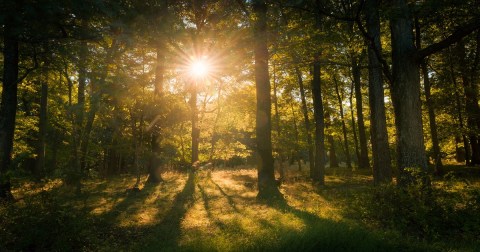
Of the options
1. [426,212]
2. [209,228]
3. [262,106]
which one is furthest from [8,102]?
[426,212]

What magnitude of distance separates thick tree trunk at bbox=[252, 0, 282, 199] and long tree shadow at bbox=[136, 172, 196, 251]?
3070mm

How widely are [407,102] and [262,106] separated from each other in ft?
18.6

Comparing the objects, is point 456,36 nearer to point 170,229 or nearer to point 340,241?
point 340,241

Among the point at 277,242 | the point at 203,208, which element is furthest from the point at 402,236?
the point at 203,208

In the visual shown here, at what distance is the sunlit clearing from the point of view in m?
22.7

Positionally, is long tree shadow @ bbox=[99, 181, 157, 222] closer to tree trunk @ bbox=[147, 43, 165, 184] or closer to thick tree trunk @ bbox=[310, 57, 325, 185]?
tree trunk @ bbox=[147, 43, 165, 184]

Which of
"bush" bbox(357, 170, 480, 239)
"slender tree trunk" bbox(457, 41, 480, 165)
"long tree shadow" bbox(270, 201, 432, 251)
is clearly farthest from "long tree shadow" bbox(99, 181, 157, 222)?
"slender tree trunk" bbox(457, 41, 480, 165)

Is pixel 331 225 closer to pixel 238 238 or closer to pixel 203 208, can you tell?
pixel 238 238

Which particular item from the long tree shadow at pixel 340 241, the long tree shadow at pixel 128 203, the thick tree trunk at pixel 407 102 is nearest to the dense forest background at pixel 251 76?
the thick tree trunk at pixel 407 102

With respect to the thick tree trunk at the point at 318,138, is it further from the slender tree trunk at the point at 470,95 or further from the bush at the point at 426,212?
the bush at the point at 426,212

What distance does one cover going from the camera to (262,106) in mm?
13633

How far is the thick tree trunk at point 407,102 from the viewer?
30.3 feet

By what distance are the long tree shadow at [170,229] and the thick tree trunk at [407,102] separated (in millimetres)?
6195

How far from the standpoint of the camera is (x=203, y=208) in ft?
39.0
